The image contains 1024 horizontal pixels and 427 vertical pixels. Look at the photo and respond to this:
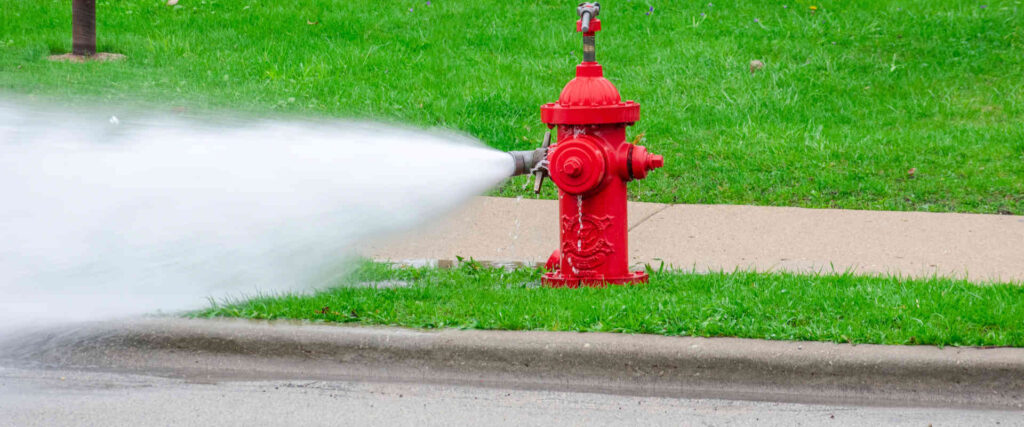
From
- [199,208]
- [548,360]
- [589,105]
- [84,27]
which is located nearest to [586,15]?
[589,105]

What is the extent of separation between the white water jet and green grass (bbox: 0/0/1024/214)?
2.10 meters

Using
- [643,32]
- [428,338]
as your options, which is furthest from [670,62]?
[428,338]

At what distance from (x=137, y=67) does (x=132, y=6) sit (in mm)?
1905

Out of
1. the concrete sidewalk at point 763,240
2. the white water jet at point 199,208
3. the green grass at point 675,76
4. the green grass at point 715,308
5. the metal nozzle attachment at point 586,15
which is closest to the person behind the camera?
the green grass at point 715,308

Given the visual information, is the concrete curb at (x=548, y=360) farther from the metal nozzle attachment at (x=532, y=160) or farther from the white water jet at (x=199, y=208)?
the metal nozzle attachment at (x=532, y=160)

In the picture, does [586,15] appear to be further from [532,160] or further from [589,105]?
[532,160]

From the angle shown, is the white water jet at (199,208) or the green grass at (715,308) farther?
the white water jet at (199,208)

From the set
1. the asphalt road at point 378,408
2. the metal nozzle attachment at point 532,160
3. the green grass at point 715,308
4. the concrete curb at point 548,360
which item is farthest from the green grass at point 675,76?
the asphalt road at point 378,408

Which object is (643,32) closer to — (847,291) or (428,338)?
(847,291)

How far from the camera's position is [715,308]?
4.09 metres

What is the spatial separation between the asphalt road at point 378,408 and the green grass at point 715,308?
295 millimetres

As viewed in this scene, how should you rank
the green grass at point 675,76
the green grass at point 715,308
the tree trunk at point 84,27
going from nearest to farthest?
the green grass at point 715,308
the green grass at point 675,76
the tree trunk at point 84,27

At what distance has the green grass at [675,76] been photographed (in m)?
6.73

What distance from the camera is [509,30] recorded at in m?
9.48
